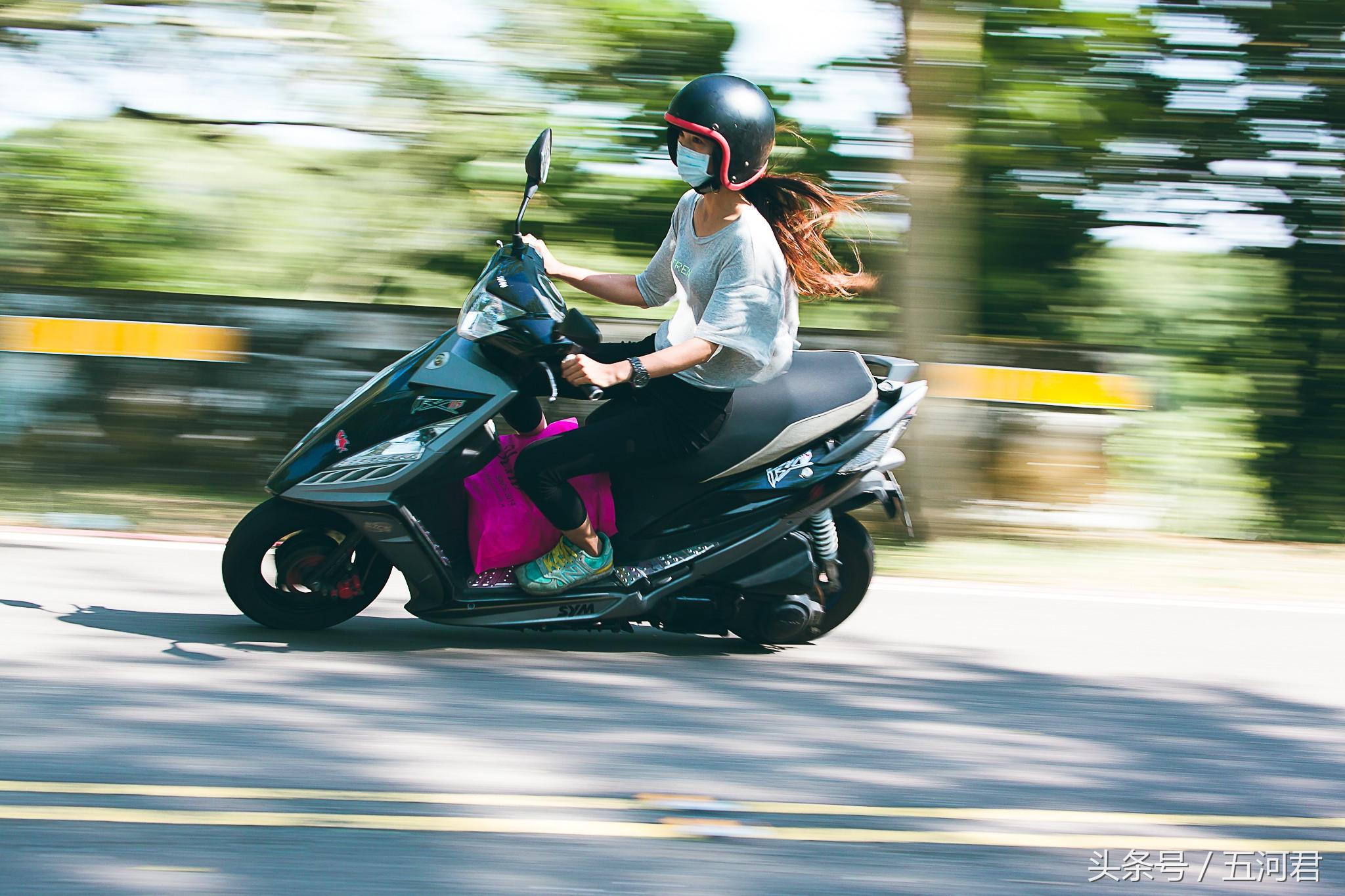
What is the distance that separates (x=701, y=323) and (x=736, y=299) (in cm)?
14

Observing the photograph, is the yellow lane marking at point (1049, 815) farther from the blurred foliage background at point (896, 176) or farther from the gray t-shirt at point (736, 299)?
the blurred foliage background at point (896, 176)

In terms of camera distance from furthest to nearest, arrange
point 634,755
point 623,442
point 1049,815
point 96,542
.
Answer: point 96,542 < point 623,442 < point 634,755 < point 1049,815

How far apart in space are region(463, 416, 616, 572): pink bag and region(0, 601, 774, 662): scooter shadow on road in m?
0.37

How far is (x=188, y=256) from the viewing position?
9.59 metres

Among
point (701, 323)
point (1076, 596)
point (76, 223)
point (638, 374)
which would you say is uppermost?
point (701, 323)

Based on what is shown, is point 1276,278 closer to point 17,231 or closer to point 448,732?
point 448,732

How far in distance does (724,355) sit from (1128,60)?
18.6 ft

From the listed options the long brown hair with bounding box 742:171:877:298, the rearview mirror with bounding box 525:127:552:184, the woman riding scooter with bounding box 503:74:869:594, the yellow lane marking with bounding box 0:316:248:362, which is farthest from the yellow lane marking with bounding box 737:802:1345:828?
the yellow lane marking with bounding box 0:316:248:362

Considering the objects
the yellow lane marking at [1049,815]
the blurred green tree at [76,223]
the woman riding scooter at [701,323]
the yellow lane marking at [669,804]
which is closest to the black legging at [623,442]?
the woman riding scooter at [701,323]

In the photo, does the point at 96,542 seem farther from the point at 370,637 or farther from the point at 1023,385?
the point at 1023,385

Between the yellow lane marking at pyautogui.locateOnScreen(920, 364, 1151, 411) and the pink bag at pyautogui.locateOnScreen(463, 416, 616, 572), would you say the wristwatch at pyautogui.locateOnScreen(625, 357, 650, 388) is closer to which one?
the pink bag at pyautogui.locateOnScreen(463, 416, 616, 572)

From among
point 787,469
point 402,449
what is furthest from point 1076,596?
point 402,449

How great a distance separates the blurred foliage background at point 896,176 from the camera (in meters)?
8.41

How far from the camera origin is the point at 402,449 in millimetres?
4570
